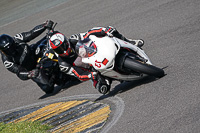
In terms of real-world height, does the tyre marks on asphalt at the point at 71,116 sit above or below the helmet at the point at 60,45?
below

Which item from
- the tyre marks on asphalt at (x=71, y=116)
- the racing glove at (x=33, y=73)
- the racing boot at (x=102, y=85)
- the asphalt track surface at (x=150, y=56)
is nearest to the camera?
the asphalt track surface at (x=150, y=56)

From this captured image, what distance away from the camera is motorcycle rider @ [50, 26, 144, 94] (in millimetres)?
6812

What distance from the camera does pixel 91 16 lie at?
12.9m

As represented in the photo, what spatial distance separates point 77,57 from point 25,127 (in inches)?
71.5

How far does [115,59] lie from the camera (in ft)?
21.1

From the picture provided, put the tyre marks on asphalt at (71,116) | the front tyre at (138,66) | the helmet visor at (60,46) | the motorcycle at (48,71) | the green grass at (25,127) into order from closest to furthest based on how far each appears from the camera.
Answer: the tyre marks on asphalt at (71,116) < the front tyre at (138,66) < the green grass at (25,127) < the helmet visor at (60,46) < the motorcycle at (48,71)

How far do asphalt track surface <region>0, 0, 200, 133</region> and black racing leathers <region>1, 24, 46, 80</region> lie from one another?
30.0 inches

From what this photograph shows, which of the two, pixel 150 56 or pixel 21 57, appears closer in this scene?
pixel 150 56

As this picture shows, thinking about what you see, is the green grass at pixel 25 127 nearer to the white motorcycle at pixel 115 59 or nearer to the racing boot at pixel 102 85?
the racing boot at pixel 102 85

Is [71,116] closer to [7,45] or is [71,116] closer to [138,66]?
[138,66]

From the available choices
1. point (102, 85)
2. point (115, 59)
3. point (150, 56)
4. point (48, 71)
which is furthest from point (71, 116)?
point (150, 56)

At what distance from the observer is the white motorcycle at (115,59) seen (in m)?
6.31

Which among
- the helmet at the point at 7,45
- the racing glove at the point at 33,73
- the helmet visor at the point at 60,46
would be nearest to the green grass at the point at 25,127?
the racing glove at the point at 33,73

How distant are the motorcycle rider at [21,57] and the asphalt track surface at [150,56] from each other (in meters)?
0.67
